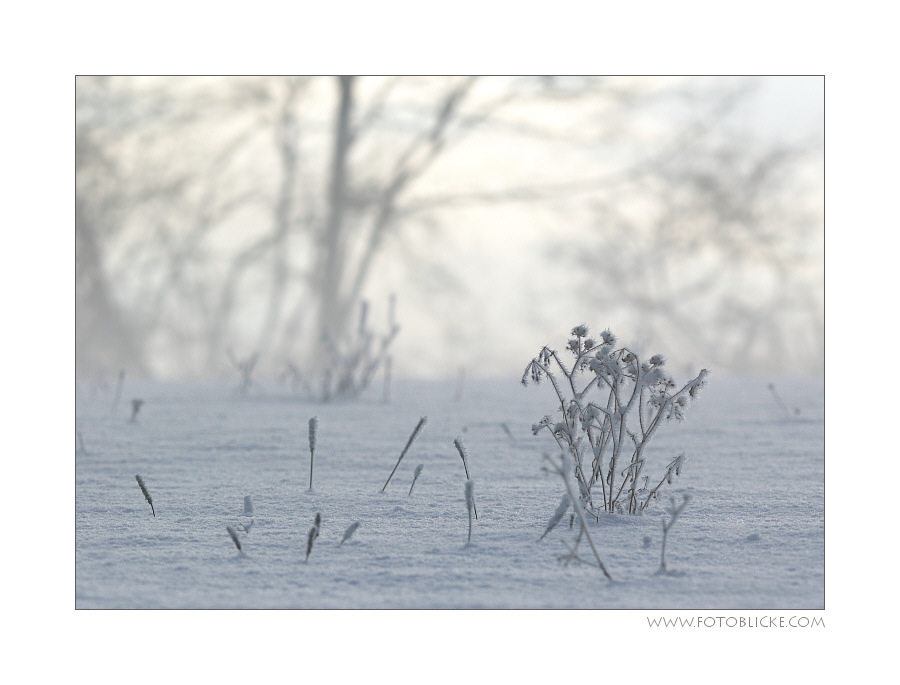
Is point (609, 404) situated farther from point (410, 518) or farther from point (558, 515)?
point (410, 518)

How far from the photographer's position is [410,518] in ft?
7.97

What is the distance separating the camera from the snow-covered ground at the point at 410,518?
1930 mm

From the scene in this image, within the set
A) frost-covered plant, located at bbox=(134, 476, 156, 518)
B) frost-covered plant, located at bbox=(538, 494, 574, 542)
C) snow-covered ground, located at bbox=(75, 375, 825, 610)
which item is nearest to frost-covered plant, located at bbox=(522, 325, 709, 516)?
snow-covered ground, located at bbox=(75, 375, 825, 610)

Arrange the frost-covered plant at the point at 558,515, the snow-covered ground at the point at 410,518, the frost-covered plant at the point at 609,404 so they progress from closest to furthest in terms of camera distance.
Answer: the snow-covered ground at the point at 410,518
the frost-covered plant at the point at 558,515
the frost-covered plant at the point at 609,404

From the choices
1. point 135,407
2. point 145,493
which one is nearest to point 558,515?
point 145,493

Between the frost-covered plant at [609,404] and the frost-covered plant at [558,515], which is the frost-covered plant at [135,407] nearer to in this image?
the frost-covered plant at [609,404]

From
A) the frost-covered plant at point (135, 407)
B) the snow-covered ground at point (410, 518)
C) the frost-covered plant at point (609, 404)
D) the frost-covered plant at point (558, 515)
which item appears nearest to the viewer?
the snow-covered ground at point (410, 518)

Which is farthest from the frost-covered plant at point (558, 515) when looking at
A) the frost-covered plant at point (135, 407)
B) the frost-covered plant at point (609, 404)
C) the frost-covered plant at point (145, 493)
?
the frost-covered plant at point (135, 407)

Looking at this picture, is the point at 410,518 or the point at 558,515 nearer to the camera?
the point at 558,515

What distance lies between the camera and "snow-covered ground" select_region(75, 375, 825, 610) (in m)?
1.93

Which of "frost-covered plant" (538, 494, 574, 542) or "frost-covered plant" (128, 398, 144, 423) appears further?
"frost-covered plant" (128, 398, 144, 423)

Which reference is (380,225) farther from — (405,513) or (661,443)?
(405,513)

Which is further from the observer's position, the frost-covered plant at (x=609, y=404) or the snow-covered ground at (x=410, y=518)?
the frost-covered plant at (x=609, y=404)

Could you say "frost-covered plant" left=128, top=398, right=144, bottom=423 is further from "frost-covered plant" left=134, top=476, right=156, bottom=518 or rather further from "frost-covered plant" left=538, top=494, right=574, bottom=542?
"frost-covered plant" left=538, top=494, right=574, bottom=542
